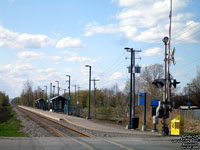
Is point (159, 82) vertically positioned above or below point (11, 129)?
above

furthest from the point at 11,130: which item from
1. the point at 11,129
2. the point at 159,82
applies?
the point at 159,82

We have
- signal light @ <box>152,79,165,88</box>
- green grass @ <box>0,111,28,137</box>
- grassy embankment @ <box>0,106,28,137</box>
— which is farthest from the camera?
grassy embankment @ <box>0,106,28,137</box>

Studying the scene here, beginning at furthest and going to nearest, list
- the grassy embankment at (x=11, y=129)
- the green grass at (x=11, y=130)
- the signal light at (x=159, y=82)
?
1. the grassy embankment at (x=11, y=129)
2. the green grass at (x=11, y=130)
3. the signal light at (x=159, y=82)

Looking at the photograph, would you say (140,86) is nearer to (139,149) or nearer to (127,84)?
(127,84)

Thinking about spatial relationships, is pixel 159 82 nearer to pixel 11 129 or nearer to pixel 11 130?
pixel 11 130

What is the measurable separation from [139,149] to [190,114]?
32618 mm

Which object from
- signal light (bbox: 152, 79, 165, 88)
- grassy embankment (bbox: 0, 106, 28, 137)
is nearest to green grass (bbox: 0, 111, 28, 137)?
grassy embankment (bbox: 0, 106, 28, 137)

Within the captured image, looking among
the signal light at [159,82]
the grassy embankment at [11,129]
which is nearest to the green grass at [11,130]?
the grassy embankment at [11,129]

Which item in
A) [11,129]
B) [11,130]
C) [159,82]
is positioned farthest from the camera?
[11,129]

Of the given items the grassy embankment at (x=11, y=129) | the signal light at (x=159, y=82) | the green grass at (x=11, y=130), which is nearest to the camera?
the signal light at (x=159, y=82)

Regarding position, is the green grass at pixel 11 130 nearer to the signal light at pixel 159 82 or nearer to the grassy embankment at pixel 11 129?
the grassy embankment at pixel 11 129

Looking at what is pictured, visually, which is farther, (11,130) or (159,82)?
(11,130)

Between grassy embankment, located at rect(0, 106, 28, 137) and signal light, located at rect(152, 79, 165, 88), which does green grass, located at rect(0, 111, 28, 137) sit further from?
signal light, located at rect(152, 79, 165, 88)

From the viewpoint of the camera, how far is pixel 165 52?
1808cm
